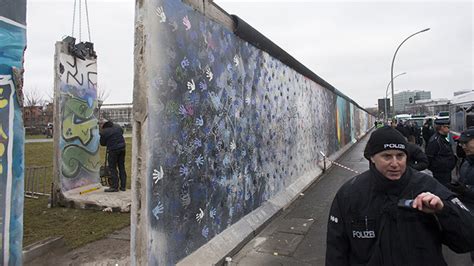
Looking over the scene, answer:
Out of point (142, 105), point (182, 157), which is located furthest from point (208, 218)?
point (142, 105)

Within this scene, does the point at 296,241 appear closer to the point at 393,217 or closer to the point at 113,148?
the point at 393,217

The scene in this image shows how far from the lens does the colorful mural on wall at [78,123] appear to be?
286 inches

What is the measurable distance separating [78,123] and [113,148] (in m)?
0.92

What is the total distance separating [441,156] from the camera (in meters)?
5.48

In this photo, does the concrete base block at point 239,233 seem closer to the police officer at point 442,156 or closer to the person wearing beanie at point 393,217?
the person wearing beanie at point 393,217

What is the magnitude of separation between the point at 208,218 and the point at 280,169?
3151 millimetres

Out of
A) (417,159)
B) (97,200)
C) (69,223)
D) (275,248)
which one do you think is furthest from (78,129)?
(417,159)

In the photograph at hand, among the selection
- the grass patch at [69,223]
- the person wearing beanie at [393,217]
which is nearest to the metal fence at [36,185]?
the grass patch at [69,223]

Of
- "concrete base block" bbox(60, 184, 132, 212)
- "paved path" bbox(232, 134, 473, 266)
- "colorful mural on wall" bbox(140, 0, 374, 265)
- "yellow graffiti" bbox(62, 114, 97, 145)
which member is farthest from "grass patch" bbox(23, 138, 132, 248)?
"paved path" bbox(232, 134, 473, 266)

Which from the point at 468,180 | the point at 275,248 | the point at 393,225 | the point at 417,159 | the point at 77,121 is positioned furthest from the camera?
the point at 77,121

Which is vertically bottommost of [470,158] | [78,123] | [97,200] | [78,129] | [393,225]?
[97,200]

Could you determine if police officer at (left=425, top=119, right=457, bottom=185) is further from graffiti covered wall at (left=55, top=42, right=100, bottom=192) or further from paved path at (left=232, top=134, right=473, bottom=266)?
graffiti covered wall at (left=55, top=42, right=100, bottom=192)

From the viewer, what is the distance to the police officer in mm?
5457

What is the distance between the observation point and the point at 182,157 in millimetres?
3785
